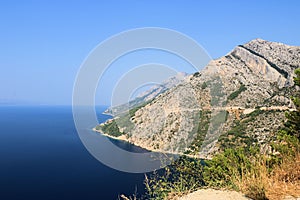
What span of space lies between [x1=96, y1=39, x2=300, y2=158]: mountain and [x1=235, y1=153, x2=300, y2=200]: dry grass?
4528cm

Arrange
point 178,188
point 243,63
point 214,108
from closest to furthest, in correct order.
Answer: point 178,188, point 214,108, point 243,63

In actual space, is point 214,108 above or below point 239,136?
above

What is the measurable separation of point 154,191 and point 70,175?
185ft

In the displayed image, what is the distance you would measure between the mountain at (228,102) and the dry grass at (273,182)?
149ft

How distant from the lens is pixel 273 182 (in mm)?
3441

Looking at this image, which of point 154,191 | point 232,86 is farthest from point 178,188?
point 232,86

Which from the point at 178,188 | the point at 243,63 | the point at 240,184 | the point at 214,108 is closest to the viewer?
the point at 240,184

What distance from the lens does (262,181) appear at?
3.21 m

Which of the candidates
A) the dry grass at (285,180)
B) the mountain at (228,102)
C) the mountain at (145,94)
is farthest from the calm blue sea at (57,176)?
the dry grass at (285,180)

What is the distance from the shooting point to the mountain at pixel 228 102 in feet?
187

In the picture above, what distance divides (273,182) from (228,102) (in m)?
76.9

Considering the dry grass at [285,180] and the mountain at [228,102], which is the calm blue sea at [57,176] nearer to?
the mountain at [228,102]

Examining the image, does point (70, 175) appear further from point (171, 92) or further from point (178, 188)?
point (178, 188)

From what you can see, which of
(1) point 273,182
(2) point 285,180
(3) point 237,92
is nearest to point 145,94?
(3) point 237,92
